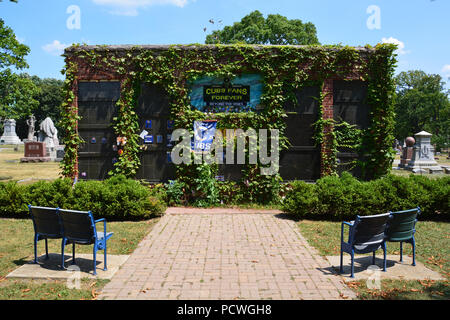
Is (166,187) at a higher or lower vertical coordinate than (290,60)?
lower

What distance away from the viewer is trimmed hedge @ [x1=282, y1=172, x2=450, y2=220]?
8.24 metres

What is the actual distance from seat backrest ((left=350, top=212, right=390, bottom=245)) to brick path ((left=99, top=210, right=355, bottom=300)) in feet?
2.14

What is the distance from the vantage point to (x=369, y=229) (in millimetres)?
4988

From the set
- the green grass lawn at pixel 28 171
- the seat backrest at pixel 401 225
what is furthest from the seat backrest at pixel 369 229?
the green grass lawn at pixel 28 171

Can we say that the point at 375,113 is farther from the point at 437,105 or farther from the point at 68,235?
the point at 437,105

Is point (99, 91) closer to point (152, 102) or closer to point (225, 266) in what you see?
point (152, 102)

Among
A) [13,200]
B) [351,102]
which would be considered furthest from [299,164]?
[13,200]

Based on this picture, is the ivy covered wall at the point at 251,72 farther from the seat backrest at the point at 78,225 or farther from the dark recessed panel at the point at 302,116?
the seat backrest at the point at 78,225

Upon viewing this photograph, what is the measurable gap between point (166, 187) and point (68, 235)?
16.5 feet

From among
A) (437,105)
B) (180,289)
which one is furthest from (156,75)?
(437,105)

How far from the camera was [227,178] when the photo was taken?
33.7 feet

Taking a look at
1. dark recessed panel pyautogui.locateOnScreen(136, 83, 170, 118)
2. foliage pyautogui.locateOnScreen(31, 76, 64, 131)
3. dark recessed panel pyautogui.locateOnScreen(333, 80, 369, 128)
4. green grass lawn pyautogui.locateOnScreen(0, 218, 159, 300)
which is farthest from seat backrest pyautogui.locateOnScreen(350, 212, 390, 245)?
foliage pyautogui.locateOnScreen(31, 76, 64, 131)

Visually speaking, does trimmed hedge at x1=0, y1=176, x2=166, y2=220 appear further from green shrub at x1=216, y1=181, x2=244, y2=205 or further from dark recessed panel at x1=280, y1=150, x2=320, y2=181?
dark recessed panel at x1=280, y1=150, x2=320, y2=181

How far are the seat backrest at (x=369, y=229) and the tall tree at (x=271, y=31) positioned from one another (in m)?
35.8
